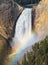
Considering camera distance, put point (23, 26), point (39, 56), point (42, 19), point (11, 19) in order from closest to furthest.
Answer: point (39, 56)
point (42, 19)
point (11, 19)
point (23, 26)

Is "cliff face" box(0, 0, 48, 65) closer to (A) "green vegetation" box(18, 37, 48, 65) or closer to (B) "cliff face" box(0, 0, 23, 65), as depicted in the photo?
(B) "cliff face" box(0, 0, 23, 65)

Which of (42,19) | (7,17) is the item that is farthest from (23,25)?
(42,19)

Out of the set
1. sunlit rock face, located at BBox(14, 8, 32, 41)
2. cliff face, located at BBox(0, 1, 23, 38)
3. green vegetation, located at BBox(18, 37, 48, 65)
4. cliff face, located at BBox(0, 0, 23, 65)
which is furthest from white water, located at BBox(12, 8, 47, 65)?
green vegetation, located at BBox(18, 37, 48, 65)

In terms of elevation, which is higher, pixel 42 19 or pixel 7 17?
pixel 42 19

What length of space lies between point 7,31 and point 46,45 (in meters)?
A: 25.3

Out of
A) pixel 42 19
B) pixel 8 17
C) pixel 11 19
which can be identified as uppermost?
pixel 42 19

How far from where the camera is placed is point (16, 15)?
40.6 metres

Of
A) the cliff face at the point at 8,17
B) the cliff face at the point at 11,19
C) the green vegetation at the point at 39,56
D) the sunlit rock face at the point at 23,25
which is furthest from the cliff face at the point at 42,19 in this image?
the green vegetation at the point at 39,56

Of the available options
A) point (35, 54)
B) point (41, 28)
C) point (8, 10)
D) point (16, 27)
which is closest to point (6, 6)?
point (8, 10)

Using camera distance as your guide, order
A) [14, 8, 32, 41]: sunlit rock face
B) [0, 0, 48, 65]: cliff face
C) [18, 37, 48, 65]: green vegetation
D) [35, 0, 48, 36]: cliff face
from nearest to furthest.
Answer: [18, 37, 48, 65]: green vegetation < [35, 0, 48, 36]: cliff face < [0, 0, 48, 65]: cliff face < [14, 8, 32, 41]: sunlit rock face

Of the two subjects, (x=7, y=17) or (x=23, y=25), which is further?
(x=23, y=25)

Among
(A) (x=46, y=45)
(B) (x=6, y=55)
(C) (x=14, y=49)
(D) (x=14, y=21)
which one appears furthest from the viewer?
(D) (x=14, y=21)

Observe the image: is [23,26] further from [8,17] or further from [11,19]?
[8,17]

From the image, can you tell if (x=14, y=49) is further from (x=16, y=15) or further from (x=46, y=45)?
(x=46, y=45)
